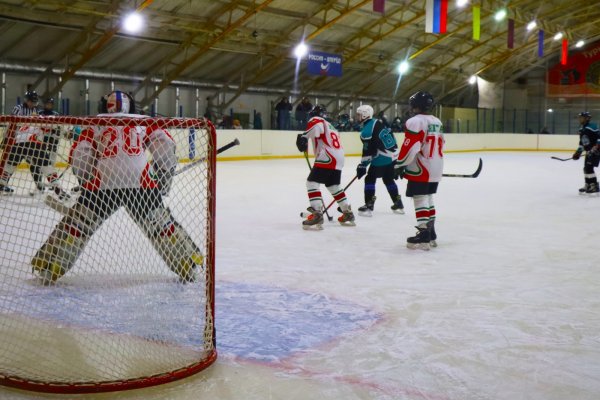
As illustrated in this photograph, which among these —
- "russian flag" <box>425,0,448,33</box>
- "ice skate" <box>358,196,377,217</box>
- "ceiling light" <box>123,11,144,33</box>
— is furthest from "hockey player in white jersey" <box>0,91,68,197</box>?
"ceiling light" <box>123,11,144,33</box>

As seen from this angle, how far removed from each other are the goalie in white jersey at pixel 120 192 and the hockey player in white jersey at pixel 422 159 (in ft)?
6.52

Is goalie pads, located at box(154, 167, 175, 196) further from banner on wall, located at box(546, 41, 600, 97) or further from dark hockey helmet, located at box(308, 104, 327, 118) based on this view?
banner on wall, located at box(546, 41, 600, 97)

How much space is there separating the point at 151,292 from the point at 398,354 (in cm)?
145

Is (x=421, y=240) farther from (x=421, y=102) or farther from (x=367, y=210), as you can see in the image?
(x=367, y=210)

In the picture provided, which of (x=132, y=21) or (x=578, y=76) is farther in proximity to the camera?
(x=578, y=76)

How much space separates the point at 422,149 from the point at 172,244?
2.24 metres

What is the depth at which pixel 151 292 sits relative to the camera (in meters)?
3.72

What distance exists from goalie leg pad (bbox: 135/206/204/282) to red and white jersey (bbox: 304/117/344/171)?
2.65m

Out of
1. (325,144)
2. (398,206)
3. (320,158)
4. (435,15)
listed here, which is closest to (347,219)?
(320,158)

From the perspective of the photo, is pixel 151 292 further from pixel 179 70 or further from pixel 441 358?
pixel 179 70

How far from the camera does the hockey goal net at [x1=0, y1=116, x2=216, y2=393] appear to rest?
8.77 ft

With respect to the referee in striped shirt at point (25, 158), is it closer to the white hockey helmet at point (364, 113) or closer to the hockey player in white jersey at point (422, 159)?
the hockey player in white jersey at point (422, 159)

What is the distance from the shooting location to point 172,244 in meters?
3.84

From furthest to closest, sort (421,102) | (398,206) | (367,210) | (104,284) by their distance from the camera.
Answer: (398,206) → (367,210) → (421,102) → (104,284)
